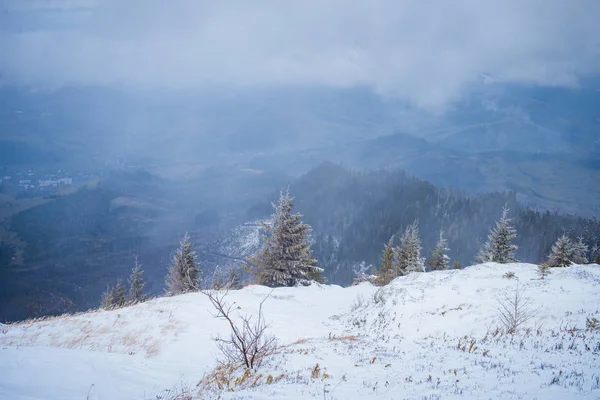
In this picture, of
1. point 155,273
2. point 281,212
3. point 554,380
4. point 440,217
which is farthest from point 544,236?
point 155,273

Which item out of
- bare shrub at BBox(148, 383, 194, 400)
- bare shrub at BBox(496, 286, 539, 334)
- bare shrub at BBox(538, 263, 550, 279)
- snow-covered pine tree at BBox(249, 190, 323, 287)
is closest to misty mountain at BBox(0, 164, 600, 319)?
snow-covered pine tree at BBox(249, 190, 323, 287)

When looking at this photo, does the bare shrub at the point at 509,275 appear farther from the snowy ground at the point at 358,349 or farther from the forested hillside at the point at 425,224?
the forested hillside at the point at 425,224

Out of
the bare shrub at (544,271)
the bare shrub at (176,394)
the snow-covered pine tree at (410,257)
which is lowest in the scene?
the snow-covered pine tree at (410,257)

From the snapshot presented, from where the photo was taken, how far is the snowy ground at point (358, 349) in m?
6.96

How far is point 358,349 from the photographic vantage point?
1056cm

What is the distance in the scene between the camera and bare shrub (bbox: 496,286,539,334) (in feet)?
39.4

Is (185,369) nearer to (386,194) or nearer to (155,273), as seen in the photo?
(155,273)

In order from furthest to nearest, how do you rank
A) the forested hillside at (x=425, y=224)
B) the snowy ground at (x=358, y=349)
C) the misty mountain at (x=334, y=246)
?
the misty mountain at (x=334, y=246) → the forested hillside at (x=425, y=224) → the snowy ground at (x=358, y=349)

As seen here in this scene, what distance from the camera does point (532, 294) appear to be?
47.8ft

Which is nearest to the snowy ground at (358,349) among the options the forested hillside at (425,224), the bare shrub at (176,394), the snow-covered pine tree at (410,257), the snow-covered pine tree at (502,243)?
the bare shrub at (176,394)

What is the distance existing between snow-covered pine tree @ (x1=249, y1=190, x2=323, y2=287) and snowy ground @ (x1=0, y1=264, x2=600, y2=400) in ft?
25.8

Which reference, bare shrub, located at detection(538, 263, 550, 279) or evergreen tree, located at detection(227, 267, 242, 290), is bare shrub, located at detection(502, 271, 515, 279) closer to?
bare shrub, located at detection(538, 263, 550, 279)

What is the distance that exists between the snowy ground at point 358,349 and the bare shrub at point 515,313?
29cm

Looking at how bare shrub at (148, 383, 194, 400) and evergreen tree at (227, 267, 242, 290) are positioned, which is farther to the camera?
evergreen tree at (227, 267, 242, 290)
